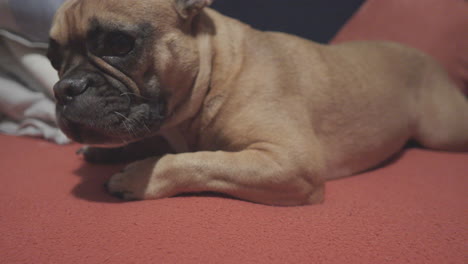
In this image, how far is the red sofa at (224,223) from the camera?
96 centimetres

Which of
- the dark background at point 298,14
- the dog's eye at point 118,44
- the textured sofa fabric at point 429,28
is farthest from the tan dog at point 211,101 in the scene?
the dark background at point 298,14

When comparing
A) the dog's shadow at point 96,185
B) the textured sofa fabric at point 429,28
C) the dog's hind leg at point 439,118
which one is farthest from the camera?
the textured sofa fabric at point 429,28

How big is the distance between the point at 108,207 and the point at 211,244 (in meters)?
0.42

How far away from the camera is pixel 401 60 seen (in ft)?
6.82

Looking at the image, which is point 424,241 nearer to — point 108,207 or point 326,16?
point 108,207

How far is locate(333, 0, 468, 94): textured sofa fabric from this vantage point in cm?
247

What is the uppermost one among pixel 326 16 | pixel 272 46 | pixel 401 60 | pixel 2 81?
pixel 272 46

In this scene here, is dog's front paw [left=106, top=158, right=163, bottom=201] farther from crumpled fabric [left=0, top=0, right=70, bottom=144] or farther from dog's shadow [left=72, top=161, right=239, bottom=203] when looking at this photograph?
crumpled fabric [left=0, top=0, right=70, bottom=144]

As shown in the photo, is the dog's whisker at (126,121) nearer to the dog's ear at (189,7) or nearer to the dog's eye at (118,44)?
the dog's eye at (118,44)

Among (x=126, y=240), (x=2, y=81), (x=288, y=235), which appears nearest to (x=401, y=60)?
(x=288, y=235)

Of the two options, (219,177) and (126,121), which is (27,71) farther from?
(219,177)

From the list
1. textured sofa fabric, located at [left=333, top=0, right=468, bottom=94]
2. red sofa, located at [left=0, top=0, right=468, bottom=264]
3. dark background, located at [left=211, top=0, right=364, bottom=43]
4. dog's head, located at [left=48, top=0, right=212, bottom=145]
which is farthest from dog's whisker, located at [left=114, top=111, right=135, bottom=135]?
dark background, located at [left=211, top=0, right=364, bottom=43]

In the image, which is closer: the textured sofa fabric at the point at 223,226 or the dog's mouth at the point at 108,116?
the textured sofa fabric at the point at 223,226

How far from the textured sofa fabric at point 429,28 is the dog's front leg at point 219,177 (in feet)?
5.64
